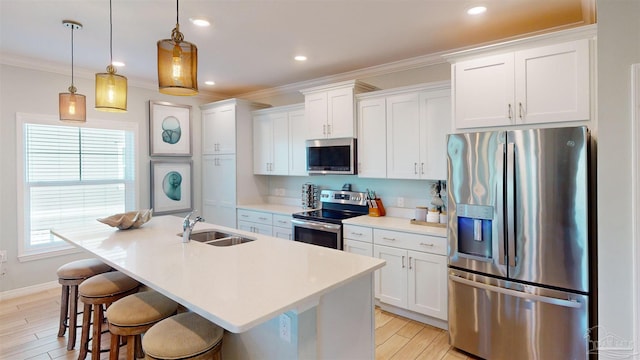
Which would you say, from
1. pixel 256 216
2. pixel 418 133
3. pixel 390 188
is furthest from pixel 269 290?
pixel 256 216

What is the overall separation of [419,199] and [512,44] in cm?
174

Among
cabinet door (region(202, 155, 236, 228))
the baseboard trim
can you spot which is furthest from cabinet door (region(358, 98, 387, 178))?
the baseboard trim

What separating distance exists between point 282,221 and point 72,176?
2.63 m

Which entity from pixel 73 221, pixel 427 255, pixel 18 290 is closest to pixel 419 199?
pixel 427 255

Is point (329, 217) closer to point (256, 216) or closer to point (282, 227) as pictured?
point (282, 227)

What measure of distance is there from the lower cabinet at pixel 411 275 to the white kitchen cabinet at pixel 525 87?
1.14 m

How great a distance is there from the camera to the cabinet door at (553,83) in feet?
7.33

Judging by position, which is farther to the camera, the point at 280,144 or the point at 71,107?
the point at 280,144

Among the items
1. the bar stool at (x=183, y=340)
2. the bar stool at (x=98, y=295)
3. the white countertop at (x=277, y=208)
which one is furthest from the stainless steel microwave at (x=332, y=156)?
the bar stool at (x=183, y=340)

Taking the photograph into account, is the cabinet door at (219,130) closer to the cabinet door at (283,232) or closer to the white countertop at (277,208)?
the white countertop at (277,208)

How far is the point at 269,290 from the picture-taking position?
149cm

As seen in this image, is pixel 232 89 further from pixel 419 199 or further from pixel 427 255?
pixel 427 255

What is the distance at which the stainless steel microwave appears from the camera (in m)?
3.80

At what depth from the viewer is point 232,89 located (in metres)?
5.21
